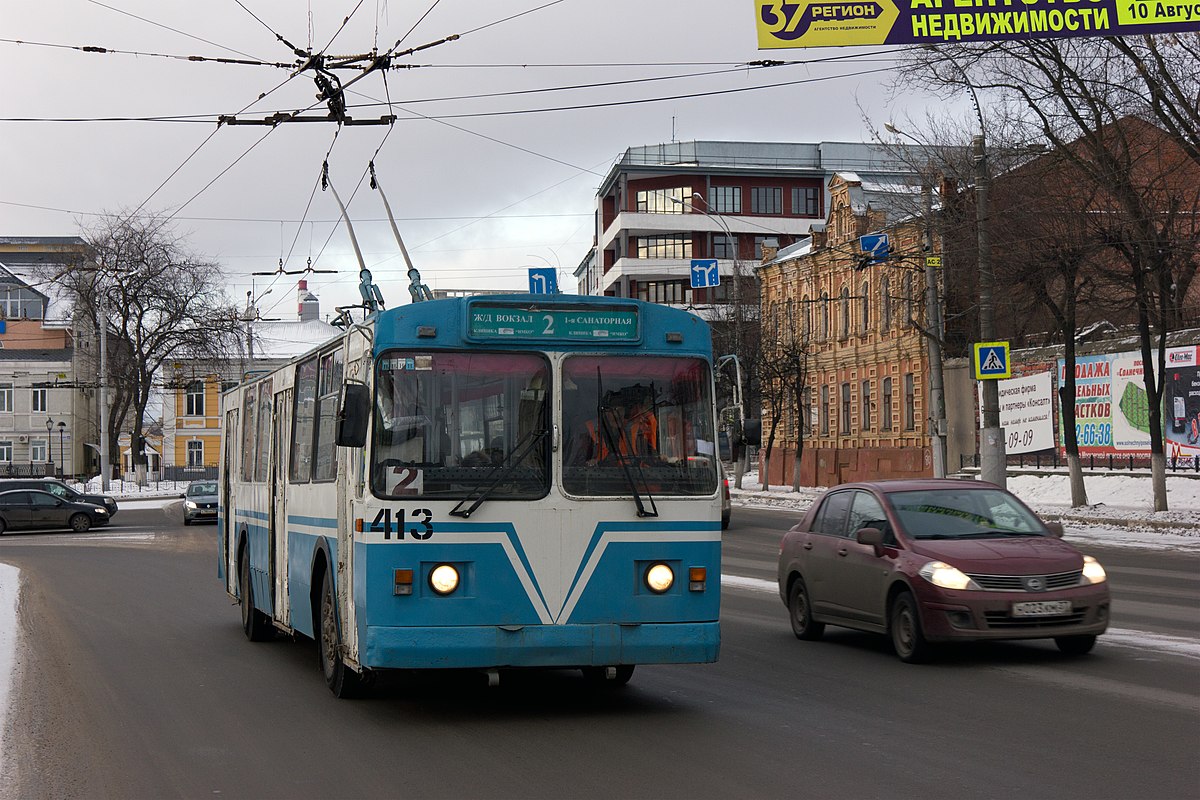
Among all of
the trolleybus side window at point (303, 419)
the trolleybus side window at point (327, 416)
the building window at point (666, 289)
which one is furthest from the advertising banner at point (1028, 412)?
the building window at point (666, 289)

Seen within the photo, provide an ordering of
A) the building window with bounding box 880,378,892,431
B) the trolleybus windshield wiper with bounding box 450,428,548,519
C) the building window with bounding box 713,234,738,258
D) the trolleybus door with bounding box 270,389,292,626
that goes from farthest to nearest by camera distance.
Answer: the building window with bounding box 713,234,738,258 → the building window with bounding box 880,378,892,431 → the trolleybus door with bounding box 270,389,292,626 → the trolleybus windshield wiper with bounding box 450,428,548,519

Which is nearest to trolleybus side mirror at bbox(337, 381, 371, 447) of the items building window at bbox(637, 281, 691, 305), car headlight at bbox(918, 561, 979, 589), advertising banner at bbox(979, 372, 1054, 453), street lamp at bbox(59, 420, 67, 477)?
car headlight at bbox(918, 561, 979, 589)

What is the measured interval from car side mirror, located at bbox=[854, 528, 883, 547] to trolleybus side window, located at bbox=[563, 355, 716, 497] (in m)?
3.22

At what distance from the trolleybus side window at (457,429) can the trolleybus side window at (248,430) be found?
19.6ft

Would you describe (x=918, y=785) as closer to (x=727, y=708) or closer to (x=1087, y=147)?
(x=727, y=708)

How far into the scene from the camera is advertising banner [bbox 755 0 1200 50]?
18.5 metres

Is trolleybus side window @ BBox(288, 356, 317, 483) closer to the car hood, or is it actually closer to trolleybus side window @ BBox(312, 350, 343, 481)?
trolleybus side window @ BBox(312, 350, 343, 481)

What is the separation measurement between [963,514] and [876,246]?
29.7 meters

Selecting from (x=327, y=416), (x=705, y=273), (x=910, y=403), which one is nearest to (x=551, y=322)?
(x=327, y=416)

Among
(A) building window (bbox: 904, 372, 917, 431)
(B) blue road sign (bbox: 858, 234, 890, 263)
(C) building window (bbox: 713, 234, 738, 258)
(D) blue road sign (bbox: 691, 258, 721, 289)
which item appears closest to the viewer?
(B) blue road sign (bbox: 858, 234, 890, 263)

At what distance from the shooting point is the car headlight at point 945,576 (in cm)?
1155

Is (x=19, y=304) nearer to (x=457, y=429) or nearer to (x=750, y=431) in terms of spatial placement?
(x=457, y=429)

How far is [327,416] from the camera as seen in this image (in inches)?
444

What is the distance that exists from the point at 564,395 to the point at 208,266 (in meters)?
62.6
